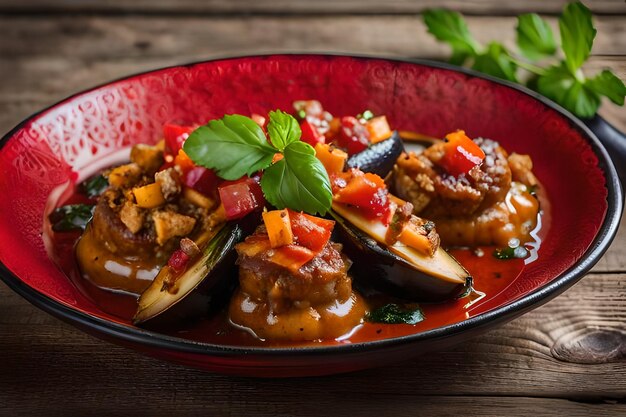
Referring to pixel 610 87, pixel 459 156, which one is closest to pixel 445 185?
pixel 459 156

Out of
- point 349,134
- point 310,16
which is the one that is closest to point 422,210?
point 349,134

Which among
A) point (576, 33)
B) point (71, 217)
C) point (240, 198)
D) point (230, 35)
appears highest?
point (576, 33)

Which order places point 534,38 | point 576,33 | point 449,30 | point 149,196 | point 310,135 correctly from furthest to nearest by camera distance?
point 449,30 < point 534,38 < point 576,33 < point 310,135 < point 149,196

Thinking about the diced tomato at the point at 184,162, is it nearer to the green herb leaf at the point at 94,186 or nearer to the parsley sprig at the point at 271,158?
the parsley sprig at the point at 271,158

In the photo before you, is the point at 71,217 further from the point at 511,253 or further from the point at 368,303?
the point at 511,253

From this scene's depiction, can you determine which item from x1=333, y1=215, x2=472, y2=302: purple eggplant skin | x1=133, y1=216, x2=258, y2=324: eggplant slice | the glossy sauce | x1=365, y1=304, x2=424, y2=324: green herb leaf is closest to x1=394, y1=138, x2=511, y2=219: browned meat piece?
the glossy sauce
